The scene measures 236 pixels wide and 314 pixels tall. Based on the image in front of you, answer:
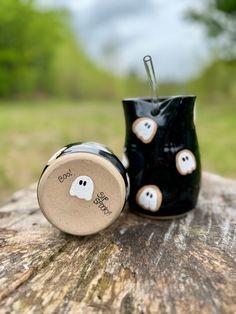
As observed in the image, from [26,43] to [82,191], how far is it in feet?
19.0

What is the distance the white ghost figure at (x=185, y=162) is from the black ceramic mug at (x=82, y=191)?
4.7 inches

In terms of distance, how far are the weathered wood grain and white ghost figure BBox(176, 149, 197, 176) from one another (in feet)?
0.29

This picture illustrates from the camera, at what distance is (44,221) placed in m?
0.57

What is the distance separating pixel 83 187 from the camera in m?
0.47

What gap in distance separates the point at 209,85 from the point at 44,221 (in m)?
5.11

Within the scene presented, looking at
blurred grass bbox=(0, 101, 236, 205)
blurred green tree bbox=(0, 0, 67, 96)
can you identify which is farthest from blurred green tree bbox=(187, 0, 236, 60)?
blurred green tree bbox=(0, 0, 67, 96)

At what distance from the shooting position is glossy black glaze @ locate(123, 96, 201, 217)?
54 cm

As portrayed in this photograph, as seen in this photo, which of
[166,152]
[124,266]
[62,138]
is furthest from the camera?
[62,138]

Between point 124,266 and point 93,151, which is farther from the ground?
point 93,151

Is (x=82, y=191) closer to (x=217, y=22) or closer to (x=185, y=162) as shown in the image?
(x=185, y=162)

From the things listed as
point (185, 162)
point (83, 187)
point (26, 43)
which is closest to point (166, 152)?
point (185, 162)

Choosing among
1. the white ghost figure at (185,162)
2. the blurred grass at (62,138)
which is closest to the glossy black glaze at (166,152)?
the white ghost figure at (185,162)

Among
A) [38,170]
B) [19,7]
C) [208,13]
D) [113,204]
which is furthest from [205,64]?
[113,204]

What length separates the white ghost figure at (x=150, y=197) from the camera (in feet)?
1.80
